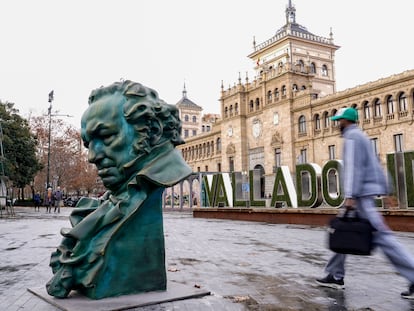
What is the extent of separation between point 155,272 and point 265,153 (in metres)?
38.6

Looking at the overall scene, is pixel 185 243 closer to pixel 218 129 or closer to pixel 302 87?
pixel 302 87

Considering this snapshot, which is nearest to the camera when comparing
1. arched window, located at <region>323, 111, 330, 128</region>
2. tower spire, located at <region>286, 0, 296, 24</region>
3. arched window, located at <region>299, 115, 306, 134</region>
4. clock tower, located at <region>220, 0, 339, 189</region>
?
arched window, located at <region>323, 111, 330, 128</region>

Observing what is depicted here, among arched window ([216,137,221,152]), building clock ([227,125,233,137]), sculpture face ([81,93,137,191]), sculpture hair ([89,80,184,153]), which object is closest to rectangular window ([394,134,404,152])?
building clock ([227,125,233,137])

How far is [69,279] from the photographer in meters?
3.28

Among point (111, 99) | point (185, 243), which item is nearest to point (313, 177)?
point (185, 243)

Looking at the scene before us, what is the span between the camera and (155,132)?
3.57 meters

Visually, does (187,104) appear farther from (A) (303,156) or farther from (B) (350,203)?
(B) (350,203)

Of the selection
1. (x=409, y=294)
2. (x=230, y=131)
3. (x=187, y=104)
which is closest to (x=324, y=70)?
(x=230, y=131)

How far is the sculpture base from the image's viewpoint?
308cm

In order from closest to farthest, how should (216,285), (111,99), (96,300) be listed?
(96,300)
(111,99)
(216,285)

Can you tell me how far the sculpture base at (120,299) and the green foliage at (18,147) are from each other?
3094 cm

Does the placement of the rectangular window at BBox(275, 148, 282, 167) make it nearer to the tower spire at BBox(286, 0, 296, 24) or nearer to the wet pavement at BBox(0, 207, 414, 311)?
the tower spire at BBox(286, 0, 296, 24)

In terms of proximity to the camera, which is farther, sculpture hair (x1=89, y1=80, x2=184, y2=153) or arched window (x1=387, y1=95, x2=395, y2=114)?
arched window (x1=387, y1=95, x2=395, y2=114)

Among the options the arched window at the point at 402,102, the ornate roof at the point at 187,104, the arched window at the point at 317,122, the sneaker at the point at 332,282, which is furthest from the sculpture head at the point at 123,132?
the ornate roof at the point at 187,104
